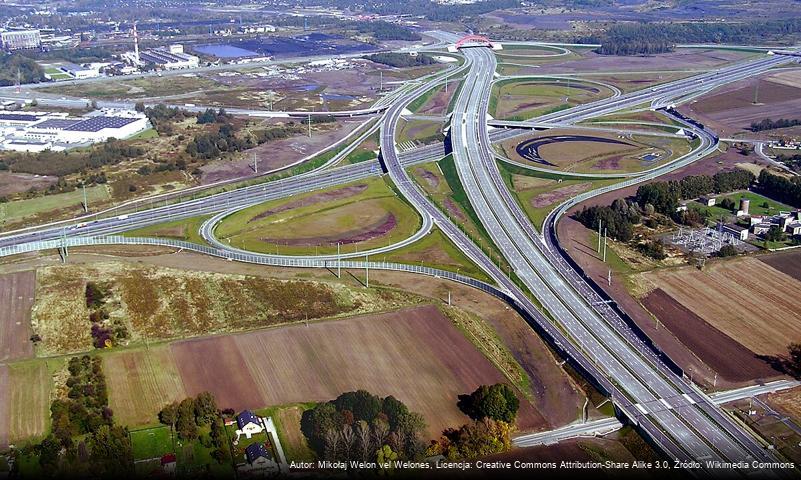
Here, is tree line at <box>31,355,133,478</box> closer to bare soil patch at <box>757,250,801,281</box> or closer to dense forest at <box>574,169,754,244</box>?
dense forest at <box>574,169,754,244</box>

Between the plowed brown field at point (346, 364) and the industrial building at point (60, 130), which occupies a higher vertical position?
the industrial building at point (60, 130)

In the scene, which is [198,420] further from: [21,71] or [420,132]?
[21,71]

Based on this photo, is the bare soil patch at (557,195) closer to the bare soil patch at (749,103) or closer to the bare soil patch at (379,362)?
the bare soil patch at (379,362)

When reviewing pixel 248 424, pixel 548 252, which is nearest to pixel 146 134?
pixel 548 252

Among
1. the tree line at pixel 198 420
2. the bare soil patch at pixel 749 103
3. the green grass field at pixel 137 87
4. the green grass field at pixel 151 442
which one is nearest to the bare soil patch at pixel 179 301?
the tree line at pixel 198 420

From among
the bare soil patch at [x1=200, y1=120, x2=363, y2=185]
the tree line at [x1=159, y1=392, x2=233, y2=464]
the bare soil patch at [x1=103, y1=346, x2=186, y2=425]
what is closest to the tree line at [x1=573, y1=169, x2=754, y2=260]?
the bare soil patch at [x1=200, y1=120, x2=363, y2=185]

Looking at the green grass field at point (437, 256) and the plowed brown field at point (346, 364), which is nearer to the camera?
the plowed brown field at point (346, 364)
